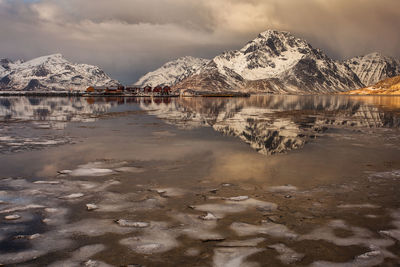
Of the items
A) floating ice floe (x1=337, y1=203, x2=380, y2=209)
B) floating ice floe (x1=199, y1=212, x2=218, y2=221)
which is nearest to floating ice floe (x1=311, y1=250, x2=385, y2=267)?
floating ice floe (x1=337, y1=203, x2=380, y2=209)

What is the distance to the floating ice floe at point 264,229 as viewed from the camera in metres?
7.54

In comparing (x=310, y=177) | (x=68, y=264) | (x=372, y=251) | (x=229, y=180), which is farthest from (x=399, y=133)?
(x=68, y=264)

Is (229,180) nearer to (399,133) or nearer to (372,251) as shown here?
(372,251)

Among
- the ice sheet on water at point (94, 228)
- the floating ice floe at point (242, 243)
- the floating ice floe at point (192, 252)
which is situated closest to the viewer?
the floating ice floe at point (192, 252)

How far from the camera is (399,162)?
15062 mm

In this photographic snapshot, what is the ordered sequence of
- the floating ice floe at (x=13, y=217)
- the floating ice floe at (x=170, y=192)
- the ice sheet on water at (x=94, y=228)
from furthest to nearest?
1. the floating ice floe at (x=170, y=192)
2. the floating ice floe at (x=13, y=217)
3. the ice sheet on water at (x=94, y=228)

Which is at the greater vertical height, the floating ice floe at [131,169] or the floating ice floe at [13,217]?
the floating ice floe at [131,169]

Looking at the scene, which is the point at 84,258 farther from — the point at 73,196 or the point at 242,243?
the point at 73,196

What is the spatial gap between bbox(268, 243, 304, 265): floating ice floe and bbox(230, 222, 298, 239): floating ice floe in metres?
0.52

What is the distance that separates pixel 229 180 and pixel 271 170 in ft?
7.91

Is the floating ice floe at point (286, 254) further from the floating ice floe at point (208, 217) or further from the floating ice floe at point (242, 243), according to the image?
the floating ice floe at point (208, 217)

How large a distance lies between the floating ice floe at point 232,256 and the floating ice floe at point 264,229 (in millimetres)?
775

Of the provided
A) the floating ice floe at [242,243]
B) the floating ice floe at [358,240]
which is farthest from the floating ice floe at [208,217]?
the floating ice floe at [358,240]

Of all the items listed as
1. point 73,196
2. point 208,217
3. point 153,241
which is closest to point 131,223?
point 153,241
